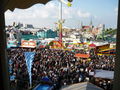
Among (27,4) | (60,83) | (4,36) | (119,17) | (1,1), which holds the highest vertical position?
(27,4)

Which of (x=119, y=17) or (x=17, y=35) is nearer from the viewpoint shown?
(x=119, y=17)

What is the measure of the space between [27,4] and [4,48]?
1754mm

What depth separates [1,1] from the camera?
1.48m

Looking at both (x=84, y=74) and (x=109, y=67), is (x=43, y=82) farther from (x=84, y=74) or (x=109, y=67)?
(x=109, y=67)

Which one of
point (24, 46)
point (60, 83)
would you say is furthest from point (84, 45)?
point (60, 83)

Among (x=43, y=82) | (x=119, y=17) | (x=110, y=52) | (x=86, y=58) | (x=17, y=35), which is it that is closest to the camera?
(x=119, y=17)

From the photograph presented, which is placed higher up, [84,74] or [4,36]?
[4,36]

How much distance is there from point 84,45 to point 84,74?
1682 centimetres

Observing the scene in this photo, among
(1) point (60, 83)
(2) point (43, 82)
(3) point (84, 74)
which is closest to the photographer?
(2) point (43, 82)

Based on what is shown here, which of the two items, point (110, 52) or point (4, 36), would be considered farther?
point (110, 52)

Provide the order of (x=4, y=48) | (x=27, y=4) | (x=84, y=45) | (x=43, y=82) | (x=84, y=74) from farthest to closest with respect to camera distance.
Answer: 1. (x=84, y=45)
2. (x=84, y=74)
3. (x=43, y=82)
4. (x=27, y=4)
5. (x=4, y=48)

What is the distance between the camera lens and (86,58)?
1603 centimetres

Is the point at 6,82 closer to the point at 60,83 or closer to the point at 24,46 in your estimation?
the point at 60,83

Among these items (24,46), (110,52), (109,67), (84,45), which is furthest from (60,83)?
(84,45)
